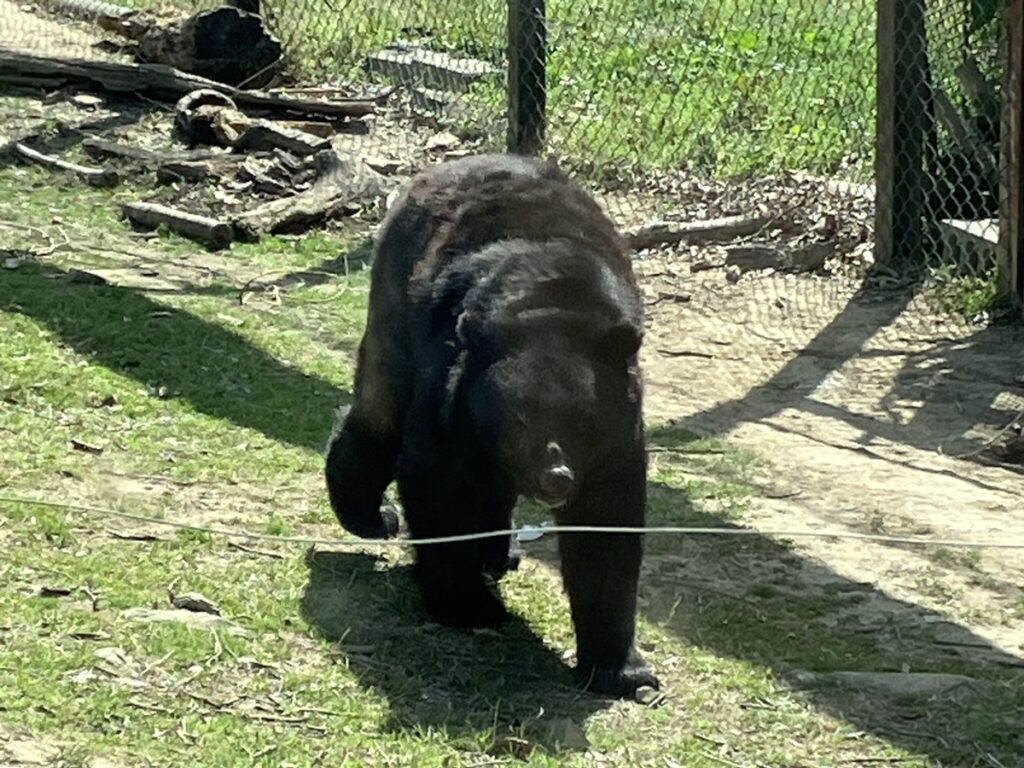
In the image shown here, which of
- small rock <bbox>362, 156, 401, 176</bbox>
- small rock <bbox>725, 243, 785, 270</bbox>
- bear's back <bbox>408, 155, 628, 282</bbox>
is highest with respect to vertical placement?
bear's back <bbox>408, 155, 628, 282</bbox>

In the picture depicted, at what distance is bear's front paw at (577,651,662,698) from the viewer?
17.4ft

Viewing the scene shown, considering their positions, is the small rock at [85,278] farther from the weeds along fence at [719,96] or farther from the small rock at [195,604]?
the small rock at [195,604]

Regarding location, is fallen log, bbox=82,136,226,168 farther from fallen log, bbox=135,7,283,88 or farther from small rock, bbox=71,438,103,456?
small rock, bbox=71,438,103,456

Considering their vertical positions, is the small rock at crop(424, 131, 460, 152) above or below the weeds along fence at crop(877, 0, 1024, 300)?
below

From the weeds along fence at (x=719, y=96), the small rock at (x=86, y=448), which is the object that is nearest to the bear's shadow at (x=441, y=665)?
the small rock at (x=86, y=448)

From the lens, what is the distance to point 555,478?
4.91m

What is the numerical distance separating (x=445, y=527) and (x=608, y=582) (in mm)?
553

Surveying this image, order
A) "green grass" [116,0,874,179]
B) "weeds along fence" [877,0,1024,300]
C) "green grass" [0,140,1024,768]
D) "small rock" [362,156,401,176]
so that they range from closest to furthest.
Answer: "green grass" [0,140,1024,768] < "weeds along fence" [877,0,1024,300] < "green grass" [116,0,874,179] < "small rock" [362,156,401,176]

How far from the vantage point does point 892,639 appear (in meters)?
5.82

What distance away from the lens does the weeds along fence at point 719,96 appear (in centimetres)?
945

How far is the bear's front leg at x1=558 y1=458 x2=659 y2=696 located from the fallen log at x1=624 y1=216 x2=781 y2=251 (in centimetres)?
499

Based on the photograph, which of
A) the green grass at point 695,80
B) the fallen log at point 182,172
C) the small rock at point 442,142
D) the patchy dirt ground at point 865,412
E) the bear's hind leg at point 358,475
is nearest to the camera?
the bear's hind leg at point 358,475

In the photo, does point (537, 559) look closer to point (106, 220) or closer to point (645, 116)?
point (106, 220)

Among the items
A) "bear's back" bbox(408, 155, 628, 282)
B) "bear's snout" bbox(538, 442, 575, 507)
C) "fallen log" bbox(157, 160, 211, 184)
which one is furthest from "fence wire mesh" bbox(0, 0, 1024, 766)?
"bear's back" bbox(408, 155, 628, 282)
